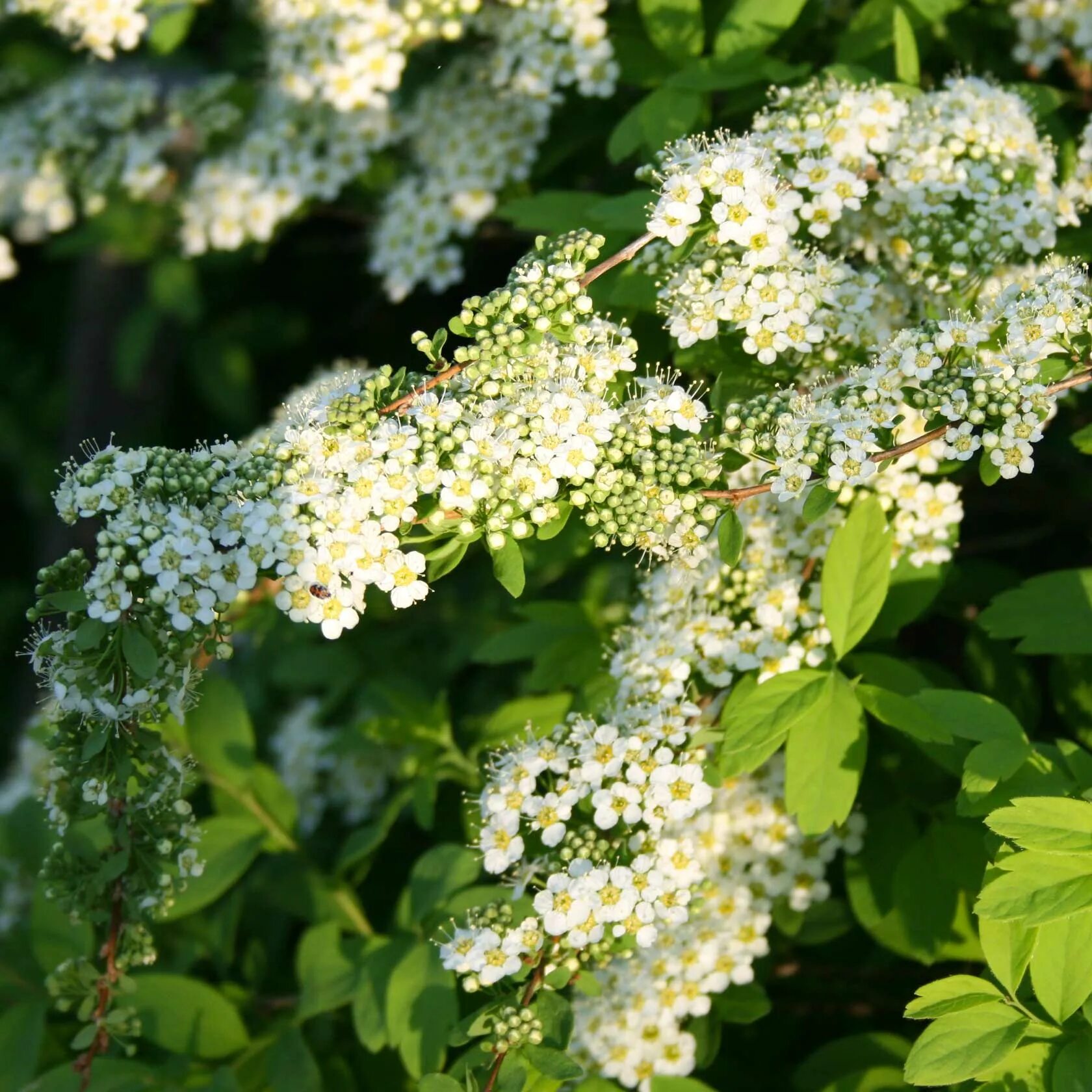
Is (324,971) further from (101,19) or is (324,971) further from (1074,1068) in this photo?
(101,19)

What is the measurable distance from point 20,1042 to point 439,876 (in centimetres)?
92

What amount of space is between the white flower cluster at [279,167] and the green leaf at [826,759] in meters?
2.03

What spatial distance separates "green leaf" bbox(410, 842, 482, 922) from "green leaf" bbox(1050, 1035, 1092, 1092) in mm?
1003

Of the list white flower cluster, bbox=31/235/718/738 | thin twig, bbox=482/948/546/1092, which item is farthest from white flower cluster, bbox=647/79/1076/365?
thin twig, bbox=482/948/546/1092

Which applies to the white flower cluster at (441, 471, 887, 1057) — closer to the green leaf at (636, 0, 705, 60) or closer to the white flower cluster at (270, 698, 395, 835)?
Result: the green leaf at (636, 0, 705, 60)

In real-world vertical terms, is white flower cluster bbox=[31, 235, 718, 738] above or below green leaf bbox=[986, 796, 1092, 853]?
above

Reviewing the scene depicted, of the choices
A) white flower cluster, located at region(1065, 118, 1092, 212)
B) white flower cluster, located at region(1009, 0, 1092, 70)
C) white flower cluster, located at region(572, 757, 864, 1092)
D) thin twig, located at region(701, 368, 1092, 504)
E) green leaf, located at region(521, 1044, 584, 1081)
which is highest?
white flower cluster, located at region(1009, 0, 1092, 70)

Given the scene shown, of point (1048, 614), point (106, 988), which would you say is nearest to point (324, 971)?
point (106, 988)

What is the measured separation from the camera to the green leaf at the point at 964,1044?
1622 mm

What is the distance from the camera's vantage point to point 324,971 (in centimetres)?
238

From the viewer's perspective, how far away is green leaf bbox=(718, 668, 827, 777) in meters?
1.85

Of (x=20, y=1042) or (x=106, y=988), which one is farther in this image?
(x=20, y=1042)

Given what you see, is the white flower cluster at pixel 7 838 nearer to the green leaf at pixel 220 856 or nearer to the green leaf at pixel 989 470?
the green leaf at pixel 220 856

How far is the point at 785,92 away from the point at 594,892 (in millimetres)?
1428
